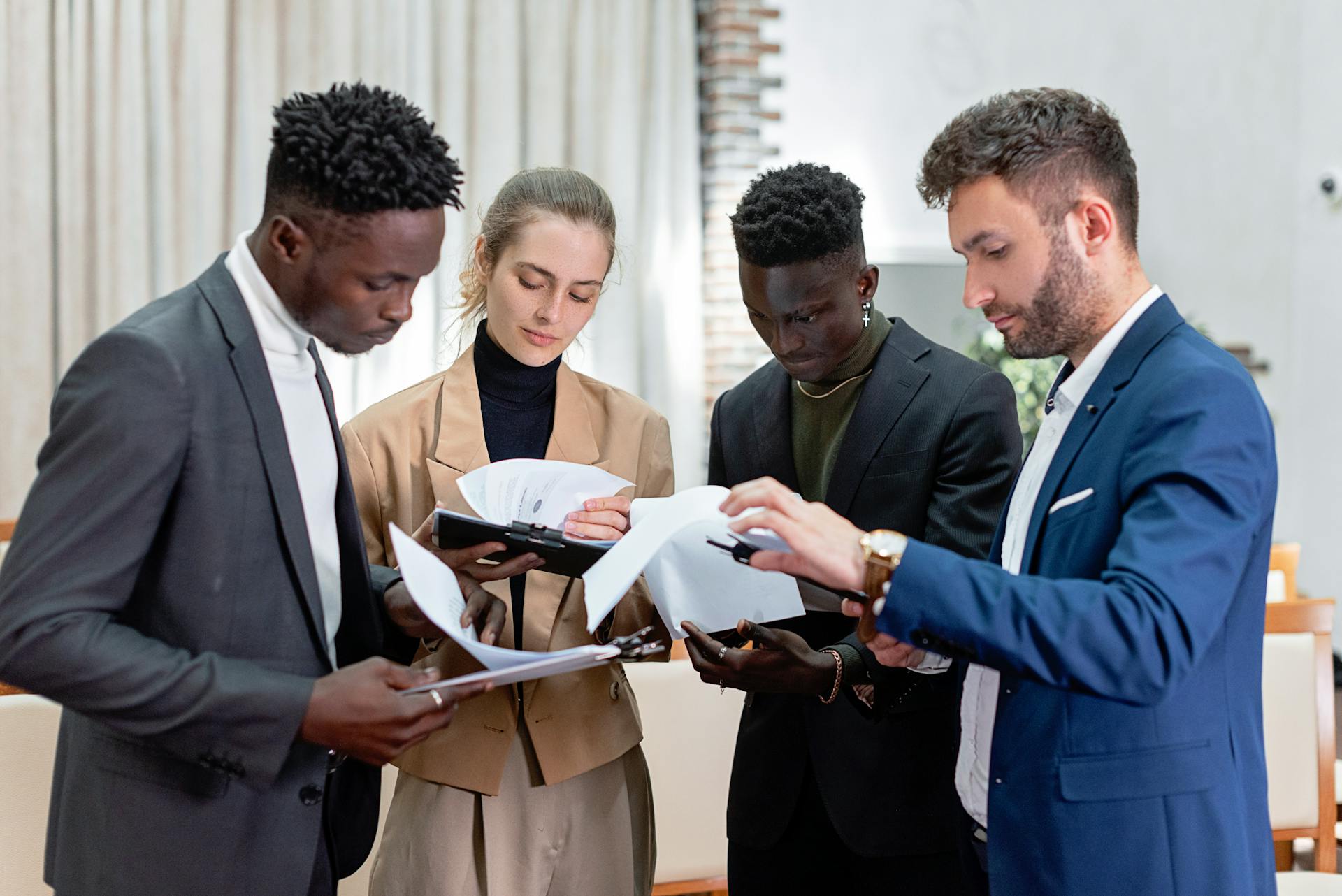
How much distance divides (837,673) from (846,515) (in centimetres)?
27

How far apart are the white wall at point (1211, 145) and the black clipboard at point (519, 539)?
564 cm

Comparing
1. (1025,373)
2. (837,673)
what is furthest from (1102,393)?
(1025,373)

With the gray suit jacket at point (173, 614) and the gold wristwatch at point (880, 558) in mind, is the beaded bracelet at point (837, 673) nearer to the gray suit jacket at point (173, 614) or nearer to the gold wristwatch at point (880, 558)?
the gold wristwatch at point (880, 558)

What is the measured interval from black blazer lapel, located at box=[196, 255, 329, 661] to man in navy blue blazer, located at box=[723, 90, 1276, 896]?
51 centimetres

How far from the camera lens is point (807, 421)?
2.13 m

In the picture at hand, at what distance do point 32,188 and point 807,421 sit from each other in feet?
14.9

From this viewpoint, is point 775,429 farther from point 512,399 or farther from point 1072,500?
point 1072,500

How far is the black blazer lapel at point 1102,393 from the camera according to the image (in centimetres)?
147

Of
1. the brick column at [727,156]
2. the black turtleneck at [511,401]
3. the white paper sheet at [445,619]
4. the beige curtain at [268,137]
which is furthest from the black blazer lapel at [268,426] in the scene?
the brick column at [727,156]

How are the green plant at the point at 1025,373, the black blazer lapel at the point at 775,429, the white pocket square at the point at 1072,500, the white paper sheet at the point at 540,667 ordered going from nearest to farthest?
the white paper sheet at the point at 540,667, the white pocket square at the point at 1072,500, the black blazer lapel at the point at 775,429, the green plant at the point at 1025,373

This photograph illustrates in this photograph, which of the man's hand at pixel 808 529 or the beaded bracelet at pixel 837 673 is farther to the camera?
the beaded bracelet at pixel 837 673

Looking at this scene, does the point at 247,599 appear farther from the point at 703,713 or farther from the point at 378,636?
the point at 703,713

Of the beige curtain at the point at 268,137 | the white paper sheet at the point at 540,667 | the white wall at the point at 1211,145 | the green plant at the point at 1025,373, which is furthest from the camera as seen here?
the white wall at the point at 1211,145

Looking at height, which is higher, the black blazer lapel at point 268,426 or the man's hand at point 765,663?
the black blazer lapel at point 268,426
